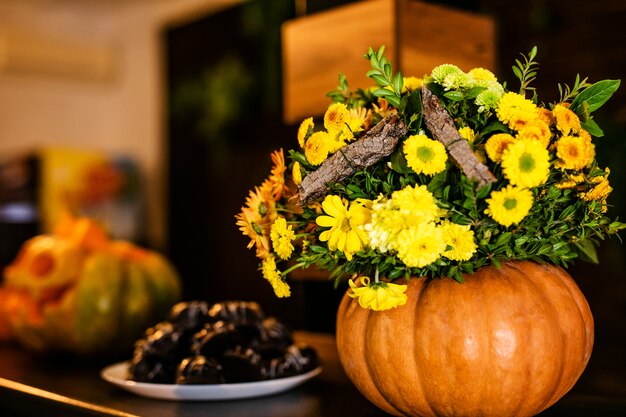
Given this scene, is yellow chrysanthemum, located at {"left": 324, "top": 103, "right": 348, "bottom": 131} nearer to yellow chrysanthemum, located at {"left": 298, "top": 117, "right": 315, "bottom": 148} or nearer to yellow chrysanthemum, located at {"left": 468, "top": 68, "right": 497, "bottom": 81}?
yellow chrysanthemum, located at {"left": 298, "top": 117, "right": 315, "bottom": 148}

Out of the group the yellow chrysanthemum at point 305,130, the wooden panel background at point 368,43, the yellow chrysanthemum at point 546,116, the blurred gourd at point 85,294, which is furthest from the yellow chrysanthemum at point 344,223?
the blurred gourd at point 85,294

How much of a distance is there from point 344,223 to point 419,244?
0.09 metres

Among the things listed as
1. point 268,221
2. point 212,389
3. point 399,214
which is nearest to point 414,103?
point 399,214

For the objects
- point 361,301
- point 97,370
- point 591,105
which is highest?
point 591,105

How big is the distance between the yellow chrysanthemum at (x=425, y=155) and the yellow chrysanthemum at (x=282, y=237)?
0.55 ft

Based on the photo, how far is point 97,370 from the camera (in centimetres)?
122

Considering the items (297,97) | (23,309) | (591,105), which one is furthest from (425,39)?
(23,309)

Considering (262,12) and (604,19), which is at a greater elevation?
(262,12)

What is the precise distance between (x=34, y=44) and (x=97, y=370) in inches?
127

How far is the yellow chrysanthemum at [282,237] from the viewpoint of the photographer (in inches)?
30.5

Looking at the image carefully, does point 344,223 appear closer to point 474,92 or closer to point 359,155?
point 359,155

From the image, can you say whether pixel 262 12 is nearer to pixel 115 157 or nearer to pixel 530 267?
pixel 115 157

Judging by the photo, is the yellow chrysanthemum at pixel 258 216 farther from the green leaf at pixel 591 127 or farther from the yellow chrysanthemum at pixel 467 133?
the green leaf at pixel 591 127

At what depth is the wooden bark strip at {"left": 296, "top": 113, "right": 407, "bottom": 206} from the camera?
0.72 metres
